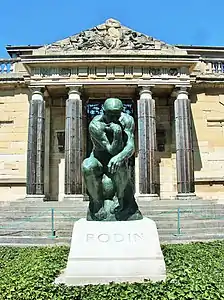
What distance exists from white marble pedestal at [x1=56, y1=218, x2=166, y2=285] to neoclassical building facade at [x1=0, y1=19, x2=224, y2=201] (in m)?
10.5

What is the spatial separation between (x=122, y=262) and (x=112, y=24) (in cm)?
1494

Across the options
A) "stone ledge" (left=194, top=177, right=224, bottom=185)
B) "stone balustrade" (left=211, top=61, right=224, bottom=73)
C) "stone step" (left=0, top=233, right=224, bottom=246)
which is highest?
"stone balustrade" (left=211, top=61, right=224, bottom=73)

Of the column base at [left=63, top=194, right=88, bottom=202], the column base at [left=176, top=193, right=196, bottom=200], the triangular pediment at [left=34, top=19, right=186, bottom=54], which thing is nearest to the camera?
the column base at [left=63, top=194, right=88, bottom=202]

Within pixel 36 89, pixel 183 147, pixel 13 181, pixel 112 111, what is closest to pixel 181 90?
pixel 183 147

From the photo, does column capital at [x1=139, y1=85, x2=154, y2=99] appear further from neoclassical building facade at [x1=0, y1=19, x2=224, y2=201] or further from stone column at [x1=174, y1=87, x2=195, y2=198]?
stone column at [x1=174, y1=87, x2=195, y2=198]

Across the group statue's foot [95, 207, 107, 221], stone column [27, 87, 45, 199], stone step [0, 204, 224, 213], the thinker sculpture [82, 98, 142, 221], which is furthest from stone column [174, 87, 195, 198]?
statue's foot [95, 207, 107, 221]

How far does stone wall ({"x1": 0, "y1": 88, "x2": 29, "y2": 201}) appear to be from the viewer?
18.4m

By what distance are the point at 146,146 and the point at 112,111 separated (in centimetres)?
1055

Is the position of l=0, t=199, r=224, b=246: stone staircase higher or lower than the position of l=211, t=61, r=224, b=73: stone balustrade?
lower

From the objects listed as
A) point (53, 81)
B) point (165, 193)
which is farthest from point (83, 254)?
point (165, 193)

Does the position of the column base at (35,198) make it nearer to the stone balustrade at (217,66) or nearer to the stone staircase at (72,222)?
the stone staircase at (72,222)

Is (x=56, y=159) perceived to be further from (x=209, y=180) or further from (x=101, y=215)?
(x=101, y=215)

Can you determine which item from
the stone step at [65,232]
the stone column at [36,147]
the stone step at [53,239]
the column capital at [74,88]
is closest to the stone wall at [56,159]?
the stone column at [36,147]

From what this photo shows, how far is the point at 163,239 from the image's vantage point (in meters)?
9.71
